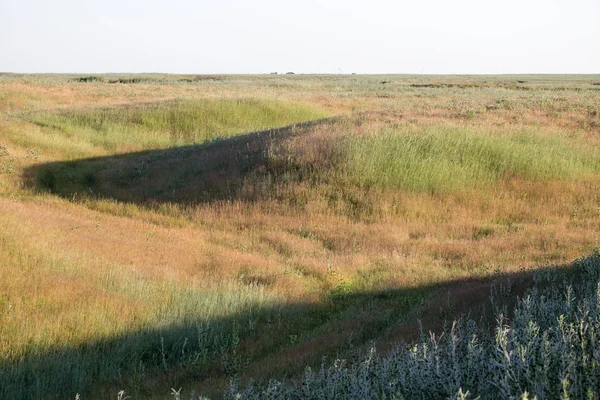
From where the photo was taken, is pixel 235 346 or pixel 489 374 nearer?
pixel 489 374

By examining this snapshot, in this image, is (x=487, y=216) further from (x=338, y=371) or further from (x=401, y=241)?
(x=338, y=371)

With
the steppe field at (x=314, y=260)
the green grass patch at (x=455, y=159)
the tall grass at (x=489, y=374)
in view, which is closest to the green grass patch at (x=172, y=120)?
the steppe field at (x=314, y=260)

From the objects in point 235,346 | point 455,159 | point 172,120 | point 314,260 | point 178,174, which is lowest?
point 314,260

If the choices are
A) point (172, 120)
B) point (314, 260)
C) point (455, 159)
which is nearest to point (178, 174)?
point (455, 159)

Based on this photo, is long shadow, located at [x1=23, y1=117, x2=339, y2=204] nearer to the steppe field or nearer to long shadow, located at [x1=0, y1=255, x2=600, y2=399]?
the steppe field

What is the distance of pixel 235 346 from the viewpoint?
792 centimetres

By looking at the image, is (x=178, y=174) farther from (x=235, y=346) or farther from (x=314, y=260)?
(x=235, y=346)

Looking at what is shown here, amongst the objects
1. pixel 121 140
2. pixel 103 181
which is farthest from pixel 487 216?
pixel 121 140

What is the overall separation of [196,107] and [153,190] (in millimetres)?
17398

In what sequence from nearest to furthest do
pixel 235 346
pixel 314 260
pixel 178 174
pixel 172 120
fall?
pixel 235 346
pixel 314 260
pixel 178 174
pixel 172 120

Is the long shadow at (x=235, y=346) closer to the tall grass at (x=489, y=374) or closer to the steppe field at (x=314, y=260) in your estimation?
the steppe field at (x=314, y=260)

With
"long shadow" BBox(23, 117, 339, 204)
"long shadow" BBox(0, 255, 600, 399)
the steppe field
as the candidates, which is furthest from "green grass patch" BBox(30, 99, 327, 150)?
"long shadow" BBox(0, 255, 600, 399)

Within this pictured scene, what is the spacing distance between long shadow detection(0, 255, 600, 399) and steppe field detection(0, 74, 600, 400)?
0.04m

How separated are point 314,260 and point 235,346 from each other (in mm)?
4997
